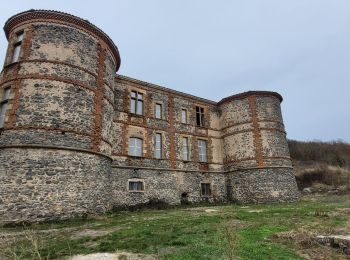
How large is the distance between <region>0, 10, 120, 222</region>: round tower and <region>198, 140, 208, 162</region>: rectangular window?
8265 millimetres

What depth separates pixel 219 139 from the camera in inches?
856

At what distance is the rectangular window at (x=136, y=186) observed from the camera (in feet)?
52.6

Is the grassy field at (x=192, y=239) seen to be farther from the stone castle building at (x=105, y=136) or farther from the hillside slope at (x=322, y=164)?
the hillside slope at (x=322, y=164)

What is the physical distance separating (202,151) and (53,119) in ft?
39.1

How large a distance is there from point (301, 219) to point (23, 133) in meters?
12.0

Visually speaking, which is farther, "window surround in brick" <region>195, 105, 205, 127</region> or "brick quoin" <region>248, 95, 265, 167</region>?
"window surround in brick" <region>195, 105, 205, 127</region>

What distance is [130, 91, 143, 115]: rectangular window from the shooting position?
58.2 feet

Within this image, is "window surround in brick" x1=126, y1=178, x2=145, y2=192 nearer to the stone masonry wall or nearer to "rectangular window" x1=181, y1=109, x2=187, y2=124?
the stone masonry wall

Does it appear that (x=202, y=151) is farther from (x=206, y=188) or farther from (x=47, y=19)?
(x=47, y=19)

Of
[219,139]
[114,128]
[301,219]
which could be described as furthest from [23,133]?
[219,139]

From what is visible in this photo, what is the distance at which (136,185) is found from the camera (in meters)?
16.3

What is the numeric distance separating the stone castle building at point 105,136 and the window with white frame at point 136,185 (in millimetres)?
63

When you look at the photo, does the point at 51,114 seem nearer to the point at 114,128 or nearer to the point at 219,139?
the point at 114,128

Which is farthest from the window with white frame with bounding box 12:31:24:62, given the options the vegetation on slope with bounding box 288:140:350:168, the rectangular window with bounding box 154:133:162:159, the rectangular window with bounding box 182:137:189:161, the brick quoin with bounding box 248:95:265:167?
the vegetation on slope with bounding box 288:140:350:168
